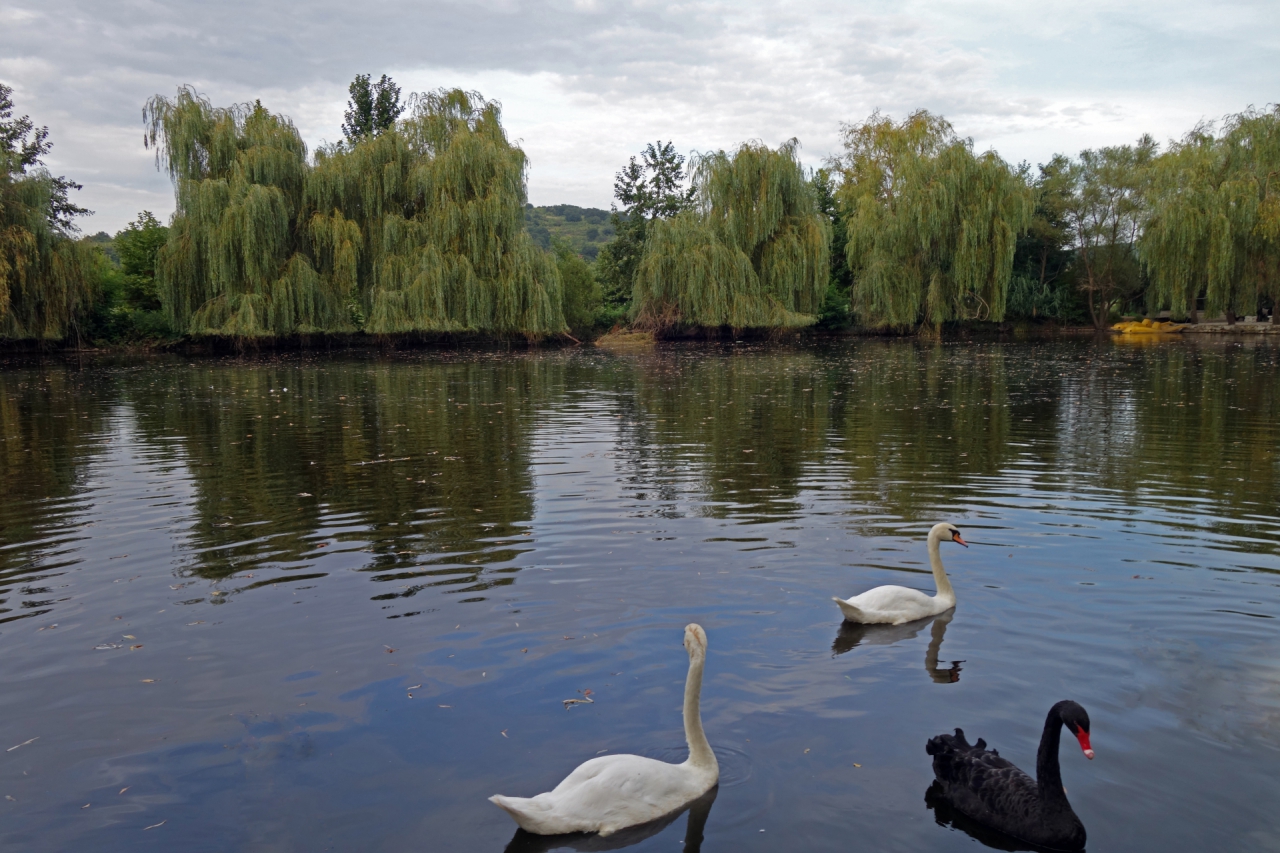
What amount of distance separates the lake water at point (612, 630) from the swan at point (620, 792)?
0.12 metres

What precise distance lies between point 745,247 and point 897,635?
38.3 meters

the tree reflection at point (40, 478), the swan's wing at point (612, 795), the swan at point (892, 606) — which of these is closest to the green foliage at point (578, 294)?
the tree reflection at point (40, 478)

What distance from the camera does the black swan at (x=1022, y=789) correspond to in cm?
414

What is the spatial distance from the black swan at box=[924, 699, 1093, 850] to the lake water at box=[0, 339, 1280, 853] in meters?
0.16

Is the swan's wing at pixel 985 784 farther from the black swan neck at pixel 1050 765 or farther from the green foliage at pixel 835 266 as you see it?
the green foliage at pixel 835 266

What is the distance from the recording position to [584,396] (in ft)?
72.6

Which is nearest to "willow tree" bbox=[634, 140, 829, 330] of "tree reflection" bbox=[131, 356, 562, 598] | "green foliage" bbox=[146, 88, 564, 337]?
"green foliage" bbox=[146, 88, 564, 337]

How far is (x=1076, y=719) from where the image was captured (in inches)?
169

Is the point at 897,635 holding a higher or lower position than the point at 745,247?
lower

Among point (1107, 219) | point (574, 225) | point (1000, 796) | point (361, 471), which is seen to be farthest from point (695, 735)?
point (574, 225)

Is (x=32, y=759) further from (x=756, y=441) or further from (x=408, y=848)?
(x=756, y=441)

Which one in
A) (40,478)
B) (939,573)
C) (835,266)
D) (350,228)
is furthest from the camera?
(835,266)

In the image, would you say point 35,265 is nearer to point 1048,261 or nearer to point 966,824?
point 966,824

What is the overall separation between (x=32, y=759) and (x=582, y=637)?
10.4ft
